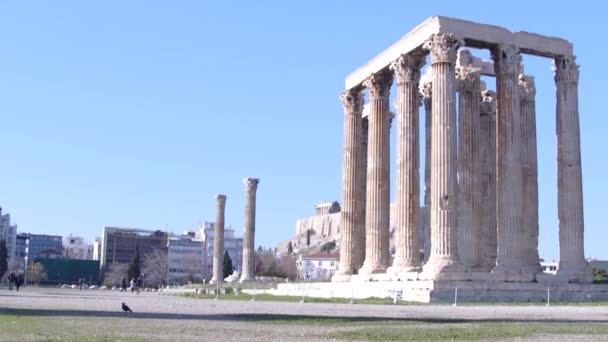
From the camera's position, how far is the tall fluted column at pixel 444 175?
4488cm

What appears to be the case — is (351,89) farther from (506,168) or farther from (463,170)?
A: (506,168)

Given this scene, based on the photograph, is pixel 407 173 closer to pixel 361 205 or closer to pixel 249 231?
pixel 361 205

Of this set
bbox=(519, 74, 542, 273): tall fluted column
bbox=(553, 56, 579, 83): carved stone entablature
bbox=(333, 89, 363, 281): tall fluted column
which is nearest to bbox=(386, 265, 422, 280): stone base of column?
bbox=(519, 74, 542, 273): tall fluted column

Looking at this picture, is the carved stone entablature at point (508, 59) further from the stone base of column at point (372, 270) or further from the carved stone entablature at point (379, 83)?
the stone base of column at point (372, 270)

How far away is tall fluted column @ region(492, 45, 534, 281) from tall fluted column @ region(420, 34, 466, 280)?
3235 millimetres

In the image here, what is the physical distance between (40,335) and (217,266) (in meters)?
85.2

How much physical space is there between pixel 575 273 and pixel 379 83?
1761cm

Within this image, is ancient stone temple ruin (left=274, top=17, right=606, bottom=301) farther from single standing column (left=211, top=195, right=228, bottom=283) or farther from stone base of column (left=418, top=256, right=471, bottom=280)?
single standing column (left=211, top=195, right=228, bottom=283)

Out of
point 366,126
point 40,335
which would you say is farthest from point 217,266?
point 40,335

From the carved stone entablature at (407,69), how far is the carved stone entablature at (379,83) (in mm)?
4278

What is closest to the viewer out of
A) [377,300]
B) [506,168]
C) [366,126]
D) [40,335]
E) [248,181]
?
[40,335]

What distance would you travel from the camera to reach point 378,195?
178ft

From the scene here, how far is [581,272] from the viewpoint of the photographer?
1896 inches

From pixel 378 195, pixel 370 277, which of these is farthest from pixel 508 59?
pixel 370 277
